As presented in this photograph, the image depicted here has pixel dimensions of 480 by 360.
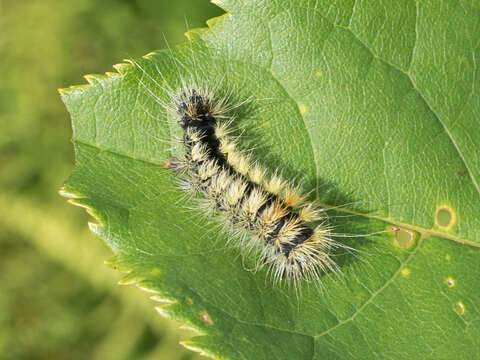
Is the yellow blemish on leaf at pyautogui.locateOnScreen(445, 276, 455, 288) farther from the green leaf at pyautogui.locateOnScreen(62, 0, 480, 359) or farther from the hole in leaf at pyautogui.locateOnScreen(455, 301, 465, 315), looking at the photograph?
the hole in leaf at pyautogui.locateOnScreen(455, 301, 465, 315)

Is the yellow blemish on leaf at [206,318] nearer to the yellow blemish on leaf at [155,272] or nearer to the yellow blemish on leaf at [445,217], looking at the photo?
the yellow blemish on leaf at [155,272]

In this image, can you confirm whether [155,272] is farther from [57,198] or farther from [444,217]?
[57,198]

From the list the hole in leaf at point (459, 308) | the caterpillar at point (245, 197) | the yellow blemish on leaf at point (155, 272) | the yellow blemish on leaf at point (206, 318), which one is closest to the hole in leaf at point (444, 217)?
the hole in leaf at point (459, 308)

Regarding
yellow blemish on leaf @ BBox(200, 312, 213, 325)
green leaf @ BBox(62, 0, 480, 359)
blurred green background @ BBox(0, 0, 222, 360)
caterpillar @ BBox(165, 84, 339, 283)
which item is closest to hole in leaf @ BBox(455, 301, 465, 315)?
green leaf @ BBox(62, 0, 480, 359)

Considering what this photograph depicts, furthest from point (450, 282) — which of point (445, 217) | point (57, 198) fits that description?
point (57, 198)

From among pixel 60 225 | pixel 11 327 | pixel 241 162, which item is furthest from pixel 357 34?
pixel 11 327

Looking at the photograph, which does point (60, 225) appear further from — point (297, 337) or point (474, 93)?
point (474, 93)
